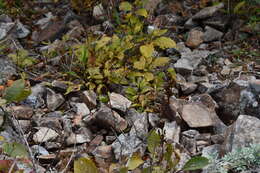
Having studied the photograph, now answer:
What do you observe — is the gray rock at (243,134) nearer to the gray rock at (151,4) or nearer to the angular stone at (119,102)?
the angular stone at (119,102)

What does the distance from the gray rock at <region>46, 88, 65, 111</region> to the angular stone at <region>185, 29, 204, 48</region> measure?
1.60 metres

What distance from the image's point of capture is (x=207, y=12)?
4309 millimetres

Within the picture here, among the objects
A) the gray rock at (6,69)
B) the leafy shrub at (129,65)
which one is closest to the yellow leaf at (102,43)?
the leafy shrub at (129,65)

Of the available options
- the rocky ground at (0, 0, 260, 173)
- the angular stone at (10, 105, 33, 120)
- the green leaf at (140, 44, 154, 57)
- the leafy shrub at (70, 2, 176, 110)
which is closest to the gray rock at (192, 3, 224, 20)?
the rocky ground at (0, 0, 260, 173)

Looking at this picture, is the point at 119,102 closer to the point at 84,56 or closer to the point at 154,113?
the point at 154,113

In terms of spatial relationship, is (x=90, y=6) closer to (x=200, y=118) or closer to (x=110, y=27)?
(x=110, y=27)

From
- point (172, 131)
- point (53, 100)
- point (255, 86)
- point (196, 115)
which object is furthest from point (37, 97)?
point (255, 86)

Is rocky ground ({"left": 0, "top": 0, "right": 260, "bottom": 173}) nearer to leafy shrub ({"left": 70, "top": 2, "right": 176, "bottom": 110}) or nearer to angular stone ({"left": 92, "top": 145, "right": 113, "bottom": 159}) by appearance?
angular stone ({"left": 92, "top": 145, "right": 113, "bottom": 159})

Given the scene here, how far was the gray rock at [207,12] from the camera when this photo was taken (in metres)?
4.29

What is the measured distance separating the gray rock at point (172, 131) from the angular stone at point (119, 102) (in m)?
0.43

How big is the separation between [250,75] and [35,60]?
6.91 feet

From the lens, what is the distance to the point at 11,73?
355 centimetres

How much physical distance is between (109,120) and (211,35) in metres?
1.87

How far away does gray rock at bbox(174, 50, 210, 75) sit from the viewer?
3555 millimetres
